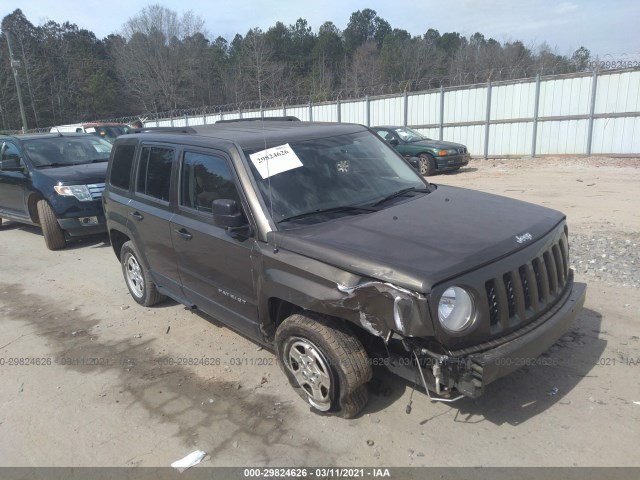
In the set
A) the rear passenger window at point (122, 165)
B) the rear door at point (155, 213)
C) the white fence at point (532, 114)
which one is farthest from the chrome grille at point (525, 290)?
the white fence at point (532, 114)

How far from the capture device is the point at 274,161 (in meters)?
3.67

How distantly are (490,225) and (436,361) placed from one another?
1086mm

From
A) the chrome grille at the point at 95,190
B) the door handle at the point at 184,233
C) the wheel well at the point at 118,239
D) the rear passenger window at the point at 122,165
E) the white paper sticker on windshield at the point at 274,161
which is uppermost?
the white paper sticker on windshield at the point at 274,161

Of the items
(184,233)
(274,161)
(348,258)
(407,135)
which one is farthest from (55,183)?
(407,135)

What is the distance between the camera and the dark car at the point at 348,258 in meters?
2.70

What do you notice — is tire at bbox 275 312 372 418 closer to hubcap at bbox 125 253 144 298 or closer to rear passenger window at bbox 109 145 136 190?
hubcap at bbox 125 253 144 298

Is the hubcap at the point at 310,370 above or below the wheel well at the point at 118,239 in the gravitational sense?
below

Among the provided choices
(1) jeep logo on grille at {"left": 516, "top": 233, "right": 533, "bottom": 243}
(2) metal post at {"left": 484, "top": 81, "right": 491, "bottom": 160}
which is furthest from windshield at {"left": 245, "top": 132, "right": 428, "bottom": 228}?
(2) metal post at {"left": 484, "top": 81, "right": 491, "bottom": 160}

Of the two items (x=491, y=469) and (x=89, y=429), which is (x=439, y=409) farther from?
(x=89, y=429)

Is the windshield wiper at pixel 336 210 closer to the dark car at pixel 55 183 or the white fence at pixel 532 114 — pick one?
the dark car at pixel 55 183

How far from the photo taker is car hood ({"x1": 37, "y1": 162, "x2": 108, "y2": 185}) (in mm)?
8086

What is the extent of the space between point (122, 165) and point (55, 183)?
3.58 meters

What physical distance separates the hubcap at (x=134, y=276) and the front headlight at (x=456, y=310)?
379 cm

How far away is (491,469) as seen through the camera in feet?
9.09
